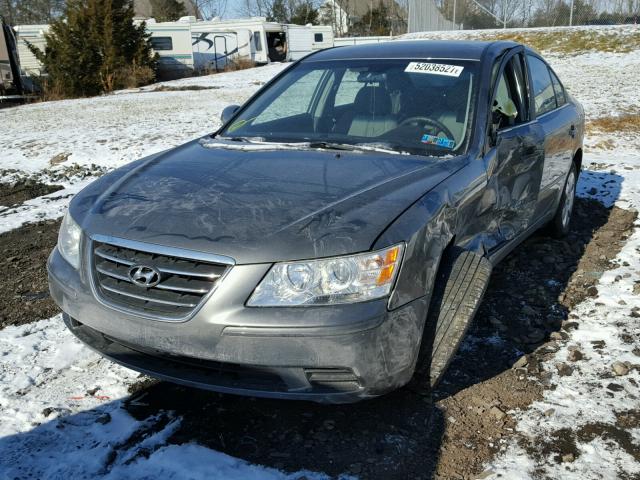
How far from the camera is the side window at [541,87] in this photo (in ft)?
14.9

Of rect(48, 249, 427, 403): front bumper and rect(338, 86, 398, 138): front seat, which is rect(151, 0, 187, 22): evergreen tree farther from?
rect(48, 249, 427, 403): front bumper

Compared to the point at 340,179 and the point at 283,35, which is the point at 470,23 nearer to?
the point at 283,35

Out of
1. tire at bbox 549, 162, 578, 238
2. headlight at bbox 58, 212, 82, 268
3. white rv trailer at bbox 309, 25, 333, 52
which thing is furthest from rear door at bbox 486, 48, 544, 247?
white rv trailer at bbox 309, 25, 333, 52

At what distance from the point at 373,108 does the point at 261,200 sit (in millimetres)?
1326

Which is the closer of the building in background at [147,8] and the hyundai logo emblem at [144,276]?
the hyundai logo emblem at [144,276]

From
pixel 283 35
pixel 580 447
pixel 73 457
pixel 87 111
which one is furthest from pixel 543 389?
pixel 283 35

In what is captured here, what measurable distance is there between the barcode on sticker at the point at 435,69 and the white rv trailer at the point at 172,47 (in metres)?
25.0

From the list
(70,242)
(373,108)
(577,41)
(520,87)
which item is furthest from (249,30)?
(70,242)

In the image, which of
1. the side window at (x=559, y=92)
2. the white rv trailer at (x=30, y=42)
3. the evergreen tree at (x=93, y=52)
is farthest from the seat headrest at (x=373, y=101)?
the white rv trailer at (x=30, y=42)

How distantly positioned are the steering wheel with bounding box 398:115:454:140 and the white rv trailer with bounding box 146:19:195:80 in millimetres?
25327

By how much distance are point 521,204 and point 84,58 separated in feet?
69.7

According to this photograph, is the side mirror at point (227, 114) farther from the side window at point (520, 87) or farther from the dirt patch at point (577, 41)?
the dirt patch at point (577, 41)

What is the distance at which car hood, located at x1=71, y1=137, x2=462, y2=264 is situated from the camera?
2.38m

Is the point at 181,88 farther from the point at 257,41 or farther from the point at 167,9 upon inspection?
the point at 167,9
